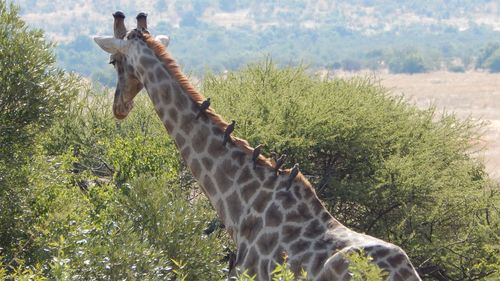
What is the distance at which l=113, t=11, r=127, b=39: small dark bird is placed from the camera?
1186 centimetres

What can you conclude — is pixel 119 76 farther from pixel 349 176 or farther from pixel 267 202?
pixel 349 176

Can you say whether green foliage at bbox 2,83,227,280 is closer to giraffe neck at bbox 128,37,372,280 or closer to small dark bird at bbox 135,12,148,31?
giraffe neck at bbox 128,37,372,280

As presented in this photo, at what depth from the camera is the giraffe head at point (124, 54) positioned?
11.8 m

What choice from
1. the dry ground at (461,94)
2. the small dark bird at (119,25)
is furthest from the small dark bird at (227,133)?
the dry ground at (461,94)

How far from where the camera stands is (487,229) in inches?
762

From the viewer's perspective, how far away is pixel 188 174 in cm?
2008

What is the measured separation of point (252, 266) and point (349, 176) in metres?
10.7

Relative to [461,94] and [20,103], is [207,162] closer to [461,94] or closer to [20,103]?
[20,103]

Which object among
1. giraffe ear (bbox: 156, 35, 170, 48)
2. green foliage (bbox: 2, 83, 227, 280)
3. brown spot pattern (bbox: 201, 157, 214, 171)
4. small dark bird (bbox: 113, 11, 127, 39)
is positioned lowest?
green foliage (bbox: 2, 83, 227, 280)

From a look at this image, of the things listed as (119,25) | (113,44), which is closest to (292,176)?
(113,44)

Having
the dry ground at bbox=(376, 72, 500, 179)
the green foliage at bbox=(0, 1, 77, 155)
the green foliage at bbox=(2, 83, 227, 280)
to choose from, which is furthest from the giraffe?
the dry ground at bbox=(376, 72, 500, 179)

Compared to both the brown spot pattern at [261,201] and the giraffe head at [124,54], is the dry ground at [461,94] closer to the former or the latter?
the giraffe head at [124,54]

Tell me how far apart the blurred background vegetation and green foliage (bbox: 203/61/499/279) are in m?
0.03

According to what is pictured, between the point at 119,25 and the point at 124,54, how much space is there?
0.35 m
